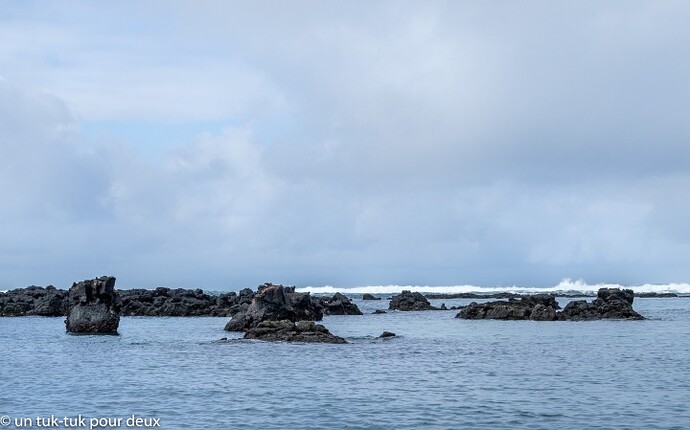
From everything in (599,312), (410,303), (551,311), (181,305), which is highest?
(410,303)

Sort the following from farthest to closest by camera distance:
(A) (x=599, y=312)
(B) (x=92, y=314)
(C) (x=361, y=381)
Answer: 1. (A) (x=599, y=312)
2. (B) (x=92, y=314)
3. (C) (x=361, y=381)

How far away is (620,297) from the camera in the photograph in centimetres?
12069

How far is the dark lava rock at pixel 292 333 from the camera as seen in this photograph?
67.1 m

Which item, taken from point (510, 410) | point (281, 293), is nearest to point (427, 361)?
point (510, 410)

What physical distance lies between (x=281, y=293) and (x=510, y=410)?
1963 inches

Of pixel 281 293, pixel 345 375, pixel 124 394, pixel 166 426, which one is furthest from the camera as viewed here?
pixel 281 293

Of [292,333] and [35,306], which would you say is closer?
[292,333]

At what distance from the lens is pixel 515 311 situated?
11050cm

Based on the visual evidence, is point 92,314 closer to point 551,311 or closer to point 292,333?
point 292,333

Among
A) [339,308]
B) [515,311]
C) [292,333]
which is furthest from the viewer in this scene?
[339,308]

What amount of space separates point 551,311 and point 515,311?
18.7ft

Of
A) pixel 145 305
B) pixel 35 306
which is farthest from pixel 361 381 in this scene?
pixel 35 306

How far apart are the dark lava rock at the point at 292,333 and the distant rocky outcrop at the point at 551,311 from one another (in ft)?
151

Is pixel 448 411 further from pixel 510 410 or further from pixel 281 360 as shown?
pixel 281 360
